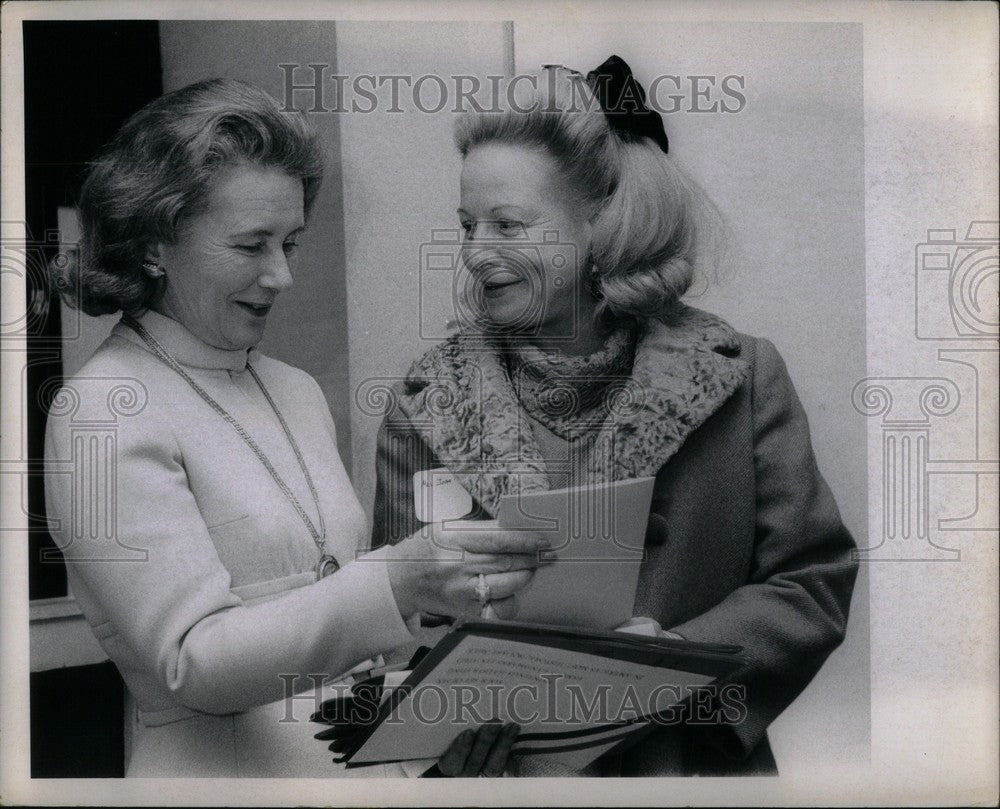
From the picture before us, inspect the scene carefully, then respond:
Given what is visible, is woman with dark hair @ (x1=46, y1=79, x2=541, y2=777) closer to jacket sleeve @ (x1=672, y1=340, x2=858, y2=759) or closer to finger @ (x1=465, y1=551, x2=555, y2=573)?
finger @ (x1=465, y1=551, x2=555, y2=573)

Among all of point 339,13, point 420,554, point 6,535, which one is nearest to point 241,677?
point 420,554

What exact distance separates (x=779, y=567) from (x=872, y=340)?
79cm

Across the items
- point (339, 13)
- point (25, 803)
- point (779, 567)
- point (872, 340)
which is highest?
point (339, 13)

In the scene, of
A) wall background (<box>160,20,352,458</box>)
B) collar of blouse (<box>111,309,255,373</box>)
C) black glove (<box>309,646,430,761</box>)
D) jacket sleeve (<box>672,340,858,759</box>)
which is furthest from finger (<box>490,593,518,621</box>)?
collar of blouse (<box>111,309,255,373</box>)

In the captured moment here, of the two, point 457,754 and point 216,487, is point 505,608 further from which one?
point 216,487

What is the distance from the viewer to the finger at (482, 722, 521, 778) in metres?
3.50

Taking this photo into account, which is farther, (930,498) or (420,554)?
(930,498)

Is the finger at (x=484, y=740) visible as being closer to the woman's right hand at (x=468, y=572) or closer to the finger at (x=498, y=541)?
the woman's right hand at (x=468, y=572)

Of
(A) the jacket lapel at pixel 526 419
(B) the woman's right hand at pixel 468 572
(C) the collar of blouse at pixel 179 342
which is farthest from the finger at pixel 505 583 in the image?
(C) the collar of blouse at pixel 179 342

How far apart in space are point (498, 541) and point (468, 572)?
4.9 inches

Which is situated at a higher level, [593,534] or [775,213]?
[775,213]

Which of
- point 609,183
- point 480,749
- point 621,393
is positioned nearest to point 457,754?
point 480,749

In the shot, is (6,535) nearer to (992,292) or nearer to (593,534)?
(593,534)

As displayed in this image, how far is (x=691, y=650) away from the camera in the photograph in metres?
3.35
